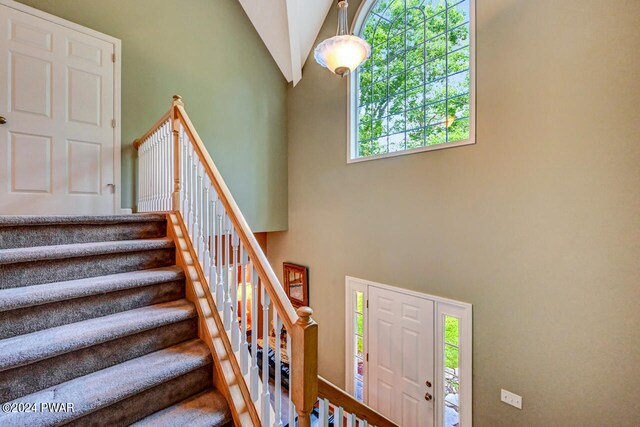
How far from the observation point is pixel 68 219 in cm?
179

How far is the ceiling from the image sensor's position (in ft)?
13.1

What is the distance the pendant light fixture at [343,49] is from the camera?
2250 millimetres

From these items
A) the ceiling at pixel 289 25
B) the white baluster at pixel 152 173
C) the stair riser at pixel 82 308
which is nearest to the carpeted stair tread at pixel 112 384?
the stair riser at pixel 82 308

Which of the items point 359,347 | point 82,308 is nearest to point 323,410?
point 82,308

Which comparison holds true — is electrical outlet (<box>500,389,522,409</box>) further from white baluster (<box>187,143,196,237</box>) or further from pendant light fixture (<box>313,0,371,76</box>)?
pendant light fixture (<box>313,0,371,76</box>)

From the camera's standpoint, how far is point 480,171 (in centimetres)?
276

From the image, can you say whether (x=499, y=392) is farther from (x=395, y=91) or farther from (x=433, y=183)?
(x=395, y=91)

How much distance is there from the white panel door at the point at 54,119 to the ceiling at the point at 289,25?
7.02ft

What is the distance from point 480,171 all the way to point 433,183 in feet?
1.55

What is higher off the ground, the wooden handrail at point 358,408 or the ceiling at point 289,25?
the ceiling at point 289,25

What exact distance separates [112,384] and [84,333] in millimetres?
292

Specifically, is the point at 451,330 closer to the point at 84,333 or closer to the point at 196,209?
the point at 196,209

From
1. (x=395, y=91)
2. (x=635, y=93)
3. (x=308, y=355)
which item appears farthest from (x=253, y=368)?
(x=395, y=91)

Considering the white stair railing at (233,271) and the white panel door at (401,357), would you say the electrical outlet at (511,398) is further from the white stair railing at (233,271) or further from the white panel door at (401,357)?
the white stair railing at (233,271)
